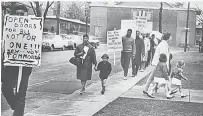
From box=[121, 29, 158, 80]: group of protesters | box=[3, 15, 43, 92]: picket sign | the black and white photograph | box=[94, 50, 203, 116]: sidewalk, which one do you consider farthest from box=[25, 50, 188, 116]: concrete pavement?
box=[121, 29, 158, 80]: group of protesters

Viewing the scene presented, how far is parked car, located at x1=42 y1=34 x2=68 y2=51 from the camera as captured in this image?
24745 millimetres

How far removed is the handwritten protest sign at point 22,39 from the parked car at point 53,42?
1958cm

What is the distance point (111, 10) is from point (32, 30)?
40.6 m

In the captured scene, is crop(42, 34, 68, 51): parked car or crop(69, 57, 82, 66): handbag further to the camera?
crop(42, 34, 68, 51): parked car

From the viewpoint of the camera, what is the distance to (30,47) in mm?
4895

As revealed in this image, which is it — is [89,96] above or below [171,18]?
below

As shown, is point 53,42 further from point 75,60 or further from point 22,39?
point 22,39

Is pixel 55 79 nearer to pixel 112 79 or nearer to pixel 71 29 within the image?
pixel 112 79

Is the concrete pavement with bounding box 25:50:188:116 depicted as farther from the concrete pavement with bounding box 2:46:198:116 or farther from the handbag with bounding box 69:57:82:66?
the handbag with bounding box 69:57:82:66

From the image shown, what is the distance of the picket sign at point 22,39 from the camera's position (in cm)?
487

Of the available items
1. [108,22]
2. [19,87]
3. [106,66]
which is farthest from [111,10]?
[19,87]

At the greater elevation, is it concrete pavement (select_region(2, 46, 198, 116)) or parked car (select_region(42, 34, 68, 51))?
parked car (select_region(42, 34, 68, 51))

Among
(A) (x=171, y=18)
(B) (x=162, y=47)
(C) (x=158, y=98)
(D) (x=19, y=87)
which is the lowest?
(C) (x=158, y=98)

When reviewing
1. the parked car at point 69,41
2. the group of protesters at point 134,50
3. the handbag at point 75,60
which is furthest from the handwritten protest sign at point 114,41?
the parked car at point 69,41
